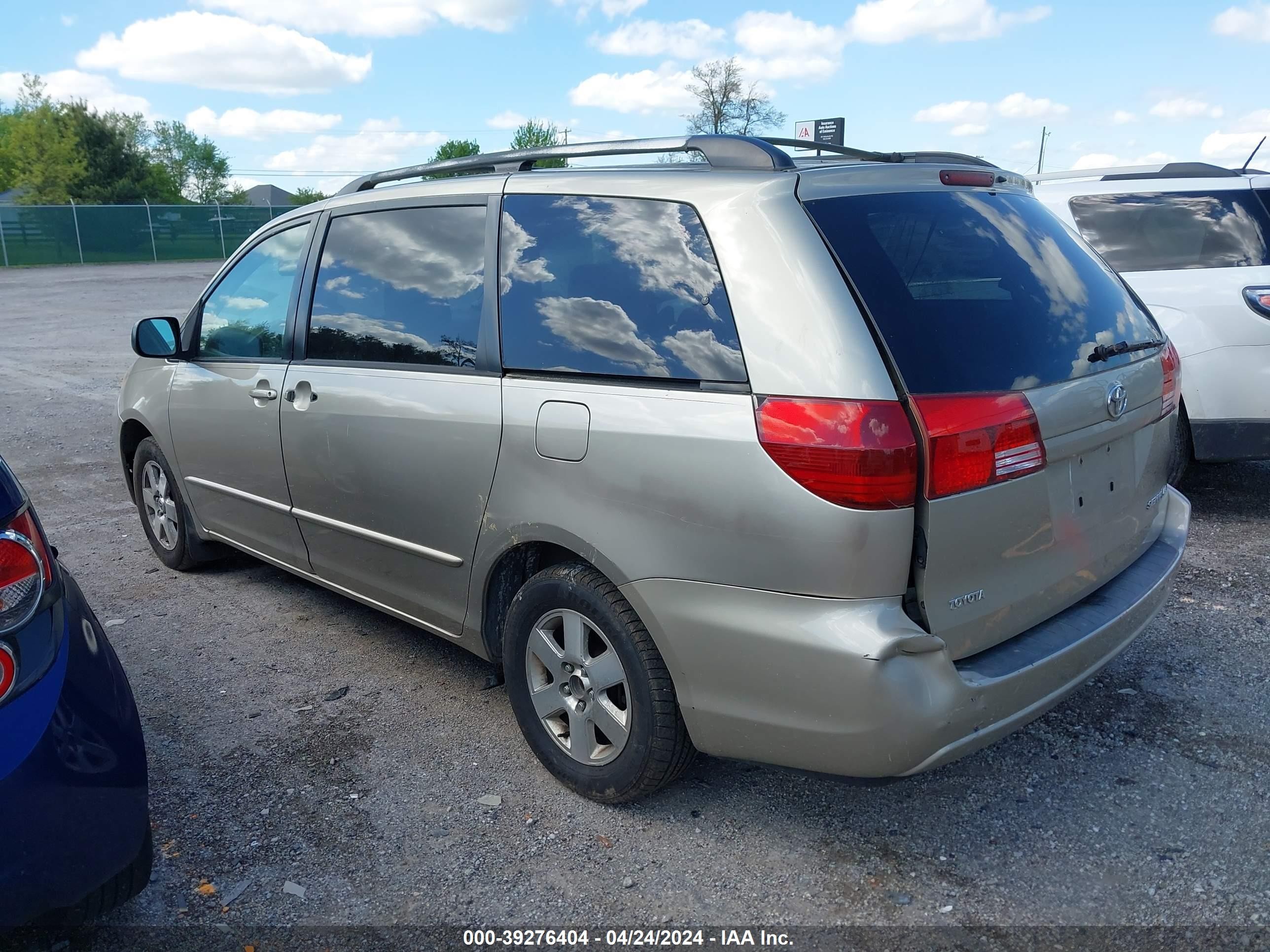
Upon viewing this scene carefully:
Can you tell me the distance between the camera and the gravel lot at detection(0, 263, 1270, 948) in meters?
2.53

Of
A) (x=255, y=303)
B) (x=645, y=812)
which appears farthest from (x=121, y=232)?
(x=645, y=812)

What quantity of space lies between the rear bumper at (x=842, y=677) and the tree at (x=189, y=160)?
100544 mm

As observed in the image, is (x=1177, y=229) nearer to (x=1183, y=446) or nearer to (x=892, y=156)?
(x=1183, y=446)

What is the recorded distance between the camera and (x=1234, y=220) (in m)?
5.50

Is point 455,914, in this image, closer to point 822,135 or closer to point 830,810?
point 830,810

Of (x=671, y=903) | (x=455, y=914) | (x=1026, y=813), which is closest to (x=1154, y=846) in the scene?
(x=1026, y=813)

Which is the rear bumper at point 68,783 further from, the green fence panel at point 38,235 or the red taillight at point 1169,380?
the green fence panel at point 38,235

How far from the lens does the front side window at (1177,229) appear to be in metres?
5.46

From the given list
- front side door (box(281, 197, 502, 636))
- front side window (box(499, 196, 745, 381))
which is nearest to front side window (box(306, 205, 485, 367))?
front side door (box(281, 197, 502, 636))

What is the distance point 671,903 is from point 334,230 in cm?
274

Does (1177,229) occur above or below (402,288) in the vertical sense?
above

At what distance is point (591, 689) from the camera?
2855mm

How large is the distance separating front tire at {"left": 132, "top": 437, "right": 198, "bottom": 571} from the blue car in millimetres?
2678

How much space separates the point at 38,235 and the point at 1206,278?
40506mm
